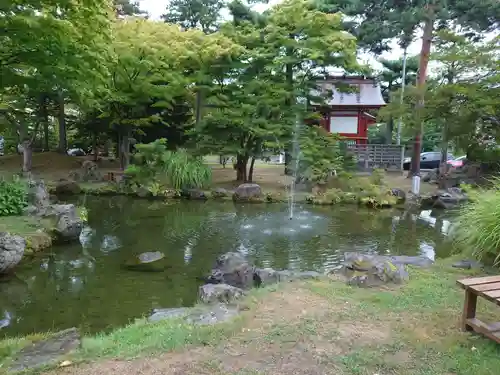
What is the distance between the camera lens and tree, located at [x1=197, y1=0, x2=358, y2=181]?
609 inches

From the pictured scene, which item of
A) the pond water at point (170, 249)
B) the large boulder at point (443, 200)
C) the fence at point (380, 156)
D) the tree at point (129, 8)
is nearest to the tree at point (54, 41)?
the pond water at point (170, 249)

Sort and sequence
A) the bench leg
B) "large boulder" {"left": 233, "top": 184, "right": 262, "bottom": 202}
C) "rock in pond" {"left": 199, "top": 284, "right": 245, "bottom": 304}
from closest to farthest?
the bench leg
"rock in pond" {"left": 199, "top": 284, "right": 245, "bottom": 304}
"large boulder" {"left": 233, "top": 184, "right": 262, "bottom": 202}

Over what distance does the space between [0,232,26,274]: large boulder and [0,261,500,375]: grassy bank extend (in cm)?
296

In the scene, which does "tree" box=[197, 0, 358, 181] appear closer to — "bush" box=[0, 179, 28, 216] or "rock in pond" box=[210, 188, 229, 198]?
"rock in pond" box=[210, 188, 229, 198]

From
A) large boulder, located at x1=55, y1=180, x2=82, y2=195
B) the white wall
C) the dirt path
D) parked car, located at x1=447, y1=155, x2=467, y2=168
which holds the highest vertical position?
the white wall

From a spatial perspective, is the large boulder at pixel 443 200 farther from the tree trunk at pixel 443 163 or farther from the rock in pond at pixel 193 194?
the rock in pond at pixel 193 194

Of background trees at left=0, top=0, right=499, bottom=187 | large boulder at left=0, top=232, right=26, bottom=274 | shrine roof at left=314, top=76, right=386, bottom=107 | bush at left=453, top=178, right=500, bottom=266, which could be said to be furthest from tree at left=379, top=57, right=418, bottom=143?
large boulder at left=0, top=232, right=26, bottom=274

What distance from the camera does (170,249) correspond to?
7.95 meters

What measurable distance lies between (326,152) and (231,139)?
11.7 feet

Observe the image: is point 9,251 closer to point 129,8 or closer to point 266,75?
point 266,75

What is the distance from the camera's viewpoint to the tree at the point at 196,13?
27094 millimetres

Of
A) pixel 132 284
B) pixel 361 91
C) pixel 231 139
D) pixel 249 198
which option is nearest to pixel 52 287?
pixel 132 284

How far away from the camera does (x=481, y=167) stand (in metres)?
16.5

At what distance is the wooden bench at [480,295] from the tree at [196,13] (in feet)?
85.9
